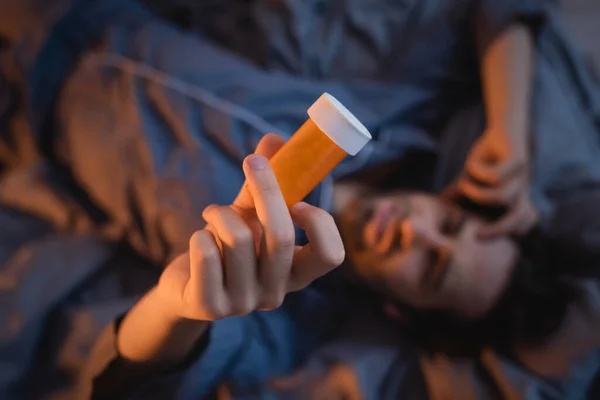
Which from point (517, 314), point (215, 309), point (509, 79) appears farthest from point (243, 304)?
point (509, 79)

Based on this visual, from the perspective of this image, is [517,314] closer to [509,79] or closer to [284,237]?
[509,79]

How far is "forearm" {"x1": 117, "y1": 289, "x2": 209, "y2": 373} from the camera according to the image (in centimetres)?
34

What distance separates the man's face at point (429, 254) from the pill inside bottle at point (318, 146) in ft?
0.88

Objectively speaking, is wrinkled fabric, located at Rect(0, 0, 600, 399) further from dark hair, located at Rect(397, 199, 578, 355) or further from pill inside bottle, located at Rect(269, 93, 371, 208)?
pill inside bottle, located at Rect(269, 93, 371, 208)

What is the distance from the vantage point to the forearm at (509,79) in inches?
25.0

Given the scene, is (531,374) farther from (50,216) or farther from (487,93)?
(50,216)

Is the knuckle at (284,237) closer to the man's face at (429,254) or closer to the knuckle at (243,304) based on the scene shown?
the knuckle at (243,304)

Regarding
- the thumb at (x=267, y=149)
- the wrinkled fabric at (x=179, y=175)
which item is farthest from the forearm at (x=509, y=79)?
the thumb at (x=267, y=149)

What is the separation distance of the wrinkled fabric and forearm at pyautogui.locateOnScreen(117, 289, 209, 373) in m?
0.05

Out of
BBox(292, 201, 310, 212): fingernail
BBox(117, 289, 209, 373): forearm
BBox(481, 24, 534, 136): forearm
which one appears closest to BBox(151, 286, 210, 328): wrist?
BBox(117, 289, 209, 373): forearm

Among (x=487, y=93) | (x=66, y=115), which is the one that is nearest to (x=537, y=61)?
(x=487, y=93)

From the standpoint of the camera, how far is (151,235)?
0.56m

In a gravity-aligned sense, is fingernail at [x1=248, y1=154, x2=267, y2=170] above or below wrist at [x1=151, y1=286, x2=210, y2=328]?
above

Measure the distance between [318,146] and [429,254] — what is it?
331 mm
